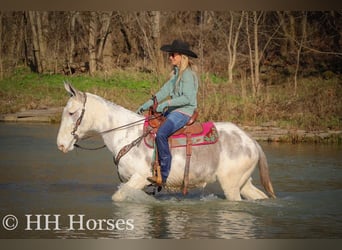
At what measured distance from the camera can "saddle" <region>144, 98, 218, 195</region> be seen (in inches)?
285

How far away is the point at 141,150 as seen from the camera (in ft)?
24.0

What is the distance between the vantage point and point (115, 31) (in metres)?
11.2

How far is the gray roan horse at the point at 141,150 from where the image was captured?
7266mm

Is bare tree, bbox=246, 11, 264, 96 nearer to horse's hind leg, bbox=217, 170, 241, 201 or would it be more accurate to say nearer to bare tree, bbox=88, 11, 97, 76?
bare tree, bbox=88, 11, 97, 76

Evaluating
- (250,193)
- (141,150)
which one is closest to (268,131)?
(250,193)

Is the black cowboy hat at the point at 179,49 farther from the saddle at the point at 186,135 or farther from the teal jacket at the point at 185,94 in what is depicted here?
the saddle at the point at 186,135

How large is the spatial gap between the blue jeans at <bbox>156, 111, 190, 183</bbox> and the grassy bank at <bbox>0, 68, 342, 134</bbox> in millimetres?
3706

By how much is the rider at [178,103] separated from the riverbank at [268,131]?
3637 mm

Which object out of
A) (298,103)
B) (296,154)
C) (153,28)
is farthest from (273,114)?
(153,28)

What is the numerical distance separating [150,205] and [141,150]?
1.83ft

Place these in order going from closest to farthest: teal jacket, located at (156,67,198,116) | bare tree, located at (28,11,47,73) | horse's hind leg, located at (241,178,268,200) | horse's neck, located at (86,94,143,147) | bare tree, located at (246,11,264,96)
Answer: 1. teal jacket, located at (156,67,198,116)
2. horse's neck, located at (86,94,143,147)
3. horse's hind leg, located at (241,178,268,200)
4. bare tree, located at (28,11,47,73)
5. bare tree, located at (246,11,264,96)

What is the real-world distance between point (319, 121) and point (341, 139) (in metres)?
0.38

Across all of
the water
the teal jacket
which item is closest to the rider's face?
the teal jacket

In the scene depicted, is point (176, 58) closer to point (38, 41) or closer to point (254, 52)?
point (38, 41)
